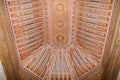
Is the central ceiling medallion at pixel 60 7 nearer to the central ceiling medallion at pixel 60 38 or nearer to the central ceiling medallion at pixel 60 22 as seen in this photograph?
the central ceiling medallion at pixel 60 22

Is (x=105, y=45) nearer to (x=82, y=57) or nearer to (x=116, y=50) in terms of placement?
(x=116, y=50)

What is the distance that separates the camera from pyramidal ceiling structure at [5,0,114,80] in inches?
162

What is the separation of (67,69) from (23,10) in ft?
6.48

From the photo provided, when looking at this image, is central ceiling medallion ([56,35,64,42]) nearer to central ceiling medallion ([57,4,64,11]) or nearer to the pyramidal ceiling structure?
the pyramidal ceiling structure

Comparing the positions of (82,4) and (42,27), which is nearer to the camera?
(82,4)

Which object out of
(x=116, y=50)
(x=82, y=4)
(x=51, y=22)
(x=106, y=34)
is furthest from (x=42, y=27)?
(x=116, y=50)

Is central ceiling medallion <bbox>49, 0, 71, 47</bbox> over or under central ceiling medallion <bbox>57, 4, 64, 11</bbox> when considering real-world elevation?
under

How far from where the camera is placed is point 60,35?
4723 millimetres

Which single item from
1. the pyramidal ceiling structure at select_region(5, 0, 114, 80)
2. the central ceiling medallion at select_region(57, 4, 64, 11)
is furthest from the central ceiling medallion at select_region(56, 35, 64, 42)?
the central ceiling medallion at select_region(57, 4, 64, 11)

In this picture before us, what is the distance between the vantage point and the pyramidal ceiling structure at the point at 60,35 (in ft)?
13.5

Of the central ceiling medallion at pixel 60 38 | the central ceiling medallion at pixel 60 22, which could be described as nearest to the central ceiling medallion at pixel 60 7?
the central ceiling medallion at pixel 60 22

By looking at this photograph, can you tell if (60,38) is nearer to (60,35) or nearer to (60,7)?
(60,35)

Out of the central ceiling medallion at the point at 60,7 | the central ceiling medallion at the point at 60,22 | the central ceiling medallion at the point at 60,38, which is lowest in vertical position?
the central ceiling medallion at the point at 60,38

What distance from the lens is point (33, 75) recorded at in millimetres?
5164
